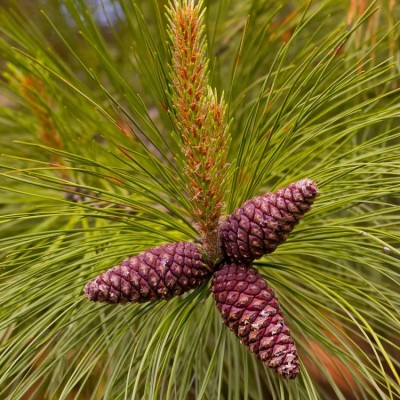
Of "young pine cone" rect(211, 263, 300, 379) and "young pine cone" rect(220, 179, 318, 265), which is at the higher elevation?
"young pine cone" rect(220, 179, 318, 265)

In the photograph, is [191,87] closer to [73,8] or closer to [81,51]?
[73,8]

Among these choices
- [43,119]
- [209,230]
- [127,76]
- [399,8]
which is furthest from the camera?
[127,76]

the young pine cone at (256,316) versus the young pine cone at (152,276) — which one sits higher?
the young pine cone at (152,276)

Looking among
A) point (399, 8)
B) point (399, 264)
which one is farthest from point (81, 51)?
point (399, 264)

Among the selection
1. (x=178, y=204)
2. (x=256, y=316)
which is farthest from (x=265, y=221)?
(x=178, y=204)
